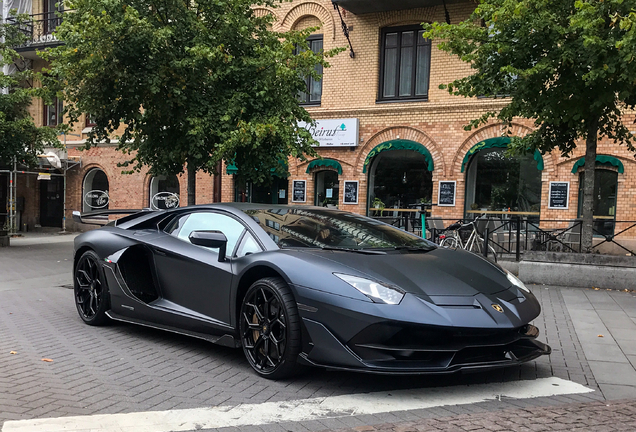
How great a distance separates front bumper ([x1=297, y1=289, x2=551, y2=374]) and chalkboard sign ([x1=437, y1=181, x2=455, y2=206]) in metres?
13.0

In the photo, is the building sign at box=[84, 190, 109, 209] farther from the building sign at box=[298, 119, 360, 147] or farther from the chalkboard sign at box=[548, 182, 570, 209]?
the chalkboard sign at box=[548, 182, 570, 209]

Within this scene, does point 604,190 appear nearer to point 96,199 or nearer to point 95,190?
point 96,199

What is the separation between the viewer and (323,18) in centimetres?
1847

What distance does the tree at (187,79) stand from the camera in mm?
10547

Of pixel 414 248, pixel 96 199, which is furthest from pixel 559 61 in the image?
pixel 96 199

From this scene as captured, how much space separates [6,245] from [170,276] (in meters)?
14.3

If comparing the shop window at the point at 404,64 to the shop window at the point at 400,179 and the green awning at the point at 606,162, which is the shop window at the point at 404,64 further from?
the green awning at the point at 606,162

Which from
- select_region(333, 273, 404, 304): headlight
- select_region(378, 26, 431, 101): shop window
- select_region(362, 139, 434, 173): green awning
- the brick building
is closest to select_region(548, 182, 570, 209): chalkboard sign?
the brick building

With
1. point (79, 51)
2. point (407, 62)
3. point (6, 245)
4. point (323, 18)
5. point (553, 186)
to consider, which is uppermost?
point (323, 18)

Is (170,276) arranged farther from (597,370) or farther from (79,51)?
(79,51)

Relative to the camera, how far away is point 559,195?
49.8ft

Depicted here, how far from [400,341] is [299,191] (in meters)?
15.5

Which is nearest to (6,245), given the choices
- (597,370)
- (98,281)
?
(98,281)

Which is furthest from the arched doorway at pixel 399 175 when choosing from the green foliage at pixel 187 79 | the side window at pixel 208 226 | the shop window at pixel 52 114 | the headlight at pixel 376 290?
the shop window at pixel 52 114
